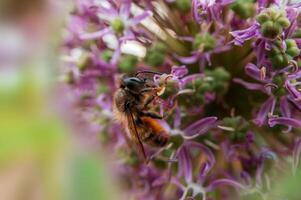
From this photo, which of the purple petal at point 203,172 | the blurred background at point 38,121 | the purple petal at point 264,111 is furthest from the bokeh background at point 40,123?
the purple petal at point 264,111

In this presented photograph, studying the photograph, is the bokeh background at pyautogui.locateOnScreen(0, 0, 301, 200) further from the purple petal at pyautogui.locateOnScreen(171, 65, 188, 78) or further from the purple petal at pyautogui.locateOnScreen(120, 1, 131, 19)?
the purple petal at pyautogui.locateOnScreen(171, 65, 188, 78)

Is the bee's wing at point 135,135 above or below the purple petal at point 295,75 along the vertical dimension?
below

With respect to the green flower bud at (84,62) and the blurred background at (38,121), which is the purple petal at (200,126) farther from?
the blurred background at (38,121)

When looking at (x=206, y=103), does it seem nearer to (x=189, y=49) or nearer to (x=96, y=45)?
(x=189, y=49)

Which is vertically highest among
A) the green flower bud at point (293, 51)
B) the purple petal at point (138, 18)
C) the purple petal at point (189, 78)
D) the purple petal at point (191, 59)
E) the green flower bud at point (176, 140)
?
the purple petal at point (138, 18)

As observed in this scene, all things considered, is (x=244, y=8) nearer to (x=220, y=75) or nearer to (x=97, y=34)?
(x=220, y=75)

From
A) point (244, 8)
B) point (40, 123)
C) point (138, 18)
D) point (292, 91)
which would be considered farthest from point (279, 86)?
point (40, 123)
